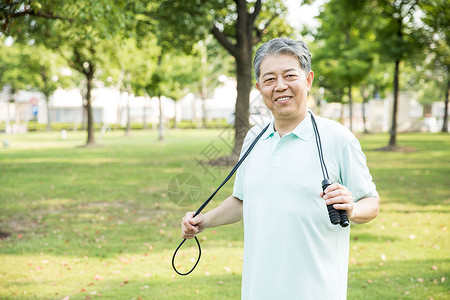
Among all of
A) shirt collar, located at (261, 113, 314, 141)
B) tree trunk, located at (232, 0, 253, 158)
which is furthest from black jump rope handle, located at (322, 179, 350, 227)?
tree trunk, located at (232, 0, 253, 158)

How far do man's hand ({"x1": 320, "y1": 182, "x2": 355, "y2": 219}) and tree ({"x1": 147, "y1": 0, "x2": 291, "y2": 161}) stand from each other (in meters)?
12.5

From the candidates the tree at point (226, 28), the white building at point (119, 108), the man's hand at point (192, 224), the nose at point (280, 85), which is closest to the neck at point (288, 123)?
the nose at point (280, 85)

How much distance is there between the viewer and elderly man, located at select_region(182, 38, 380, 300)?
77.7 inches

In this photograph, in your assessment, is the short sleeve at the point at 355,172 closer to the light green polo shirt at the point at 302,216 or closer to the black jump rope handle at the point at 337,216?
the light green polo shirt at the point at 302,216

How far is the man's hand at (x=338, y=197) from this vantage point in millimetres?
1752

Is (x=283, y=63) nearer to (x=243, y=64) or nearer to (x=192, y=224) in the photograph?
(x=192, y=224)

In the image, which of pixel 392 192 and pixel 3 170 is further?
pixel 3 170

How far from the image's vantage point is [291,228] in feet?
6.55

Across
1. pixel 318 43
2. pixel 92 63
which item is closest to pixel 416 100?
pixel 318 43

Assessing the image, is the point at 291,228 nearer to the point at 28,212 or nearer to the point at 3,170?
the point at 28,212

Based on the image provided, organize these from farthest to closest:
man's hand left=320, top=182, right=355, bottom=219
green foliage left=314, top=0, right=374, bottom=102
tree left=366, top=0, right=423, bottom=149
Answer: green foliage left=314, top=0, right=374, bottom=102, tree left=366, top=0, right=423, bottom=149, man's hand left=320, top=182, right=355, bottom=219

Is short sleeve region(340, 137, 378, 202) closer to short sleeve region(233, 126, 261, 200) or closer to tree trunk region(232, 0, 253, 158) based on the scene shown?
short sleeve region(233, 126, 261, 200)

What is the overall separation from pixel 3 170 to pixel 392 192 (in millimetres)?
13443

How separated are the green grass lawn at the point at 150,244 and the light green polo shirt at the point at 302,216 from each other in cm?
64
